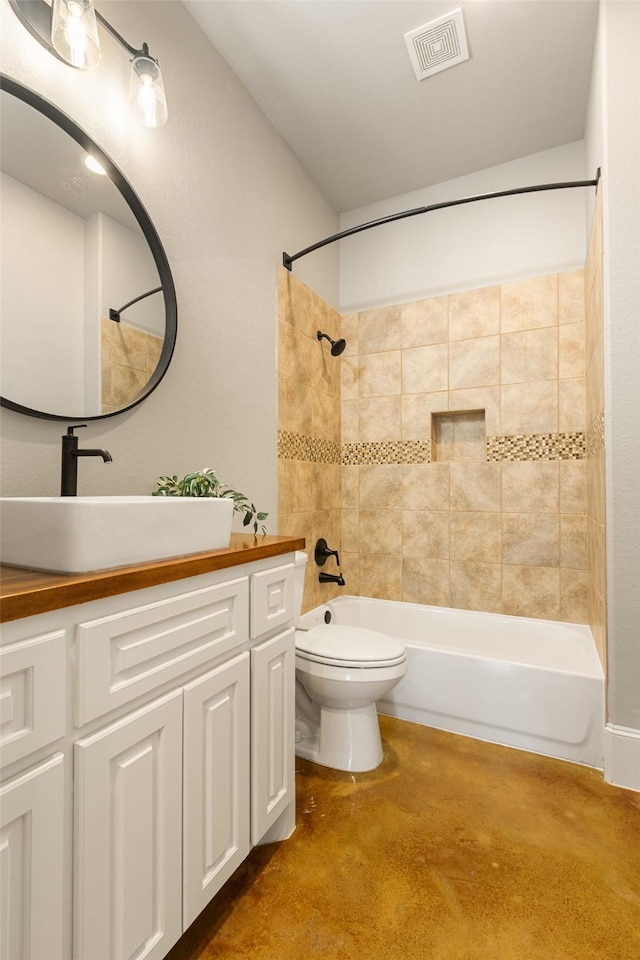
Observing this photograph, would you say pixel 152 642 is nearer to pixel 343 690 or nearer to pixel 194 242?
pixel 343 690

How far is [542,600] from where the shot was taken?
2434mm

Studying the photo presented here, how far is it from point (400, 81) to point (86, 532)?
7.53ft

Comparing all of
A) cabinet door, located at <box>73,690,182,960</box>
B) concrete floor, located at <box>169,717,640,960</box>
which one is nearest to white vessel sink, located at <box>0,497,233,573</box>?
cabinet door, located at <box>73,690,182,960</box>

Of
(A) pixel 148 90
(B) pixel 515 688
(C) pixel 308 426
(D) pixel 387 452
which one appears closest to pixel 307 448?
(C) pixel 308 426

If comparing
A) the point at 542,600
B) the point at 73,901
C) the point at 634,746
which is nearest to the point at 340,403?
the point at 542,600

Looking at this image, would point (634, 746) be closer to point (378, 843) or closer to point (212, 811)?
point (378, 843)

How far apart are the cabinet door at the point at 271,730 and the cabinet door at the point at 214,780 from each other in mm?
36

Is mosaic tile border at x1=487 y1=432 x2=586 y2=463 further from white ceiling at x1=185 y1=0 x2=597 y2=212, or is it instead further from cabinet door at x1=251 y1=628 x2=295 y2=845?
cabinet door at x1=251 y1=628 x2=295 y2=845

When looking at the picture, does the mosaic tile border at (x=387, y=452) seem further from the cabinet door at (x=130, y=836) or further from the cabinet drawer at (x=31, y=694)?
the cabinet drawer at (x=31, y=694)

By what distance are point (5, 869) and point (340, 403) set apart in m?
2.60

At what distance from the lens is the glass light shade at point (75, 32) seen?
3.69 feet

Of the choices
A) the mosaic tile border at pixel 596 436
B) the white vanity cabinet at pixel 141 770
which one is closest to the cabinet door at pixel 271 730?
the white vanity cabinet at pixel 141 770

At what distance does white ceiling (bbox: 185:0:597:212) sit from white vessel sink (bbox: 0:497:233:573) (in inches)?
76.1

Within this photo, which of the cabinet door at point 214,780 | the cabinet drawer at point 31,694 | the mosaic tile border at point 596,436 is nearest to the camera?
the cabinet drawer at point 31,694
